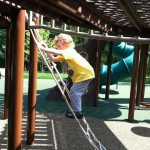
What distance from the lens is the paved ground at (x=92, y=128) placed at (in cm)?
601

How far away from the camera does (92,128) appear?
726 centimetres

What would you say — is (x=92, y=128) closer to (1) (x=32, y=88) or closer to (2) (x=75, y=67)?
(1) (x=32, y=88)

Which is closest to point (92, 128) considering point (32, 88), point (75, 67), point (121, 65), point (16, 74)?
point (32, 88)

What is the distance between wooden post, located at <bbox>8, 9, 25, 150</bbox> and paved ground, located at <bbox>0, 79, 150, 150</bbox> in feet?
7.46

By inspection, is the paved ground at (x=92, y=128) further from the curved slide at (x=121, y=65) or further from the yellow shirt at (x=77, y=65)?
the curved slide at (x=121, y=65)

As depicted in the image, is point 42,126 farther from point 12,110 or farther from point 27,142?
point 12,110

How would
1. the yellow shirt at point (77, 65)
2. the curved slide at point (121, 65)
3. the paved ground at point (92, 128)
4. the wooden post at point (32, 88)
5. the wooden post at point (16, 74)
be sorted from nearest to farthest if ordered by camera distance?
the wooden post at point (16, 74) < the yellow shirt at point (77, 65) < the wooden post at point (32, 88) < the paved ground at point (92, 128) < the curved slide at point (121, 65)

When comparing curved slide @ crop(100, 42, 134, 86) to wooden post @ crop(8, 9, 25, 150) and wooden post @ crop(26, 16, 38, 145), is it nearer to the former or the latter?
wooden post @ crop(26, 16, 38, 145)

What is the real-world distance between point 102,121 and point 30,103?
9.52ft

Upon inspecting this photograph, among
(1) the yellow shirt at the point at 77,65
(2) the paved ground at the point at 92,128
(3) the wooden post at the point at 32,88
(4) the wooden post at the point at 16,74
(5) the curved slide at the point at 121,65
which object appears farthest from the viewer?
(5) the curved slide at the point at 121,65

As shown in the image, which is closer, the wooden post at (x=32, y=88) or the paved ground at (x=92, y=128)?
the wooden post at (x=32, y=88)

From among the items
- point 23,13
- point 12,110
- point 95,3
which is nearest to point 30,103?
point 12,110

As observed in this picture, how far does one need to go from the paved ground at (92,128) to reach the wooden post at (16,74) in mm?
2275

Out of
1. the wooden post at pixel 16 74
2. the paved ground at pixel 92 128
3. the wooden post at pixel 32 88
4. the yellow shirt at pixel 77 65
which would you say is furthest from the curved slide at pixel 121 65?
the wooden post at pixel 16 74
